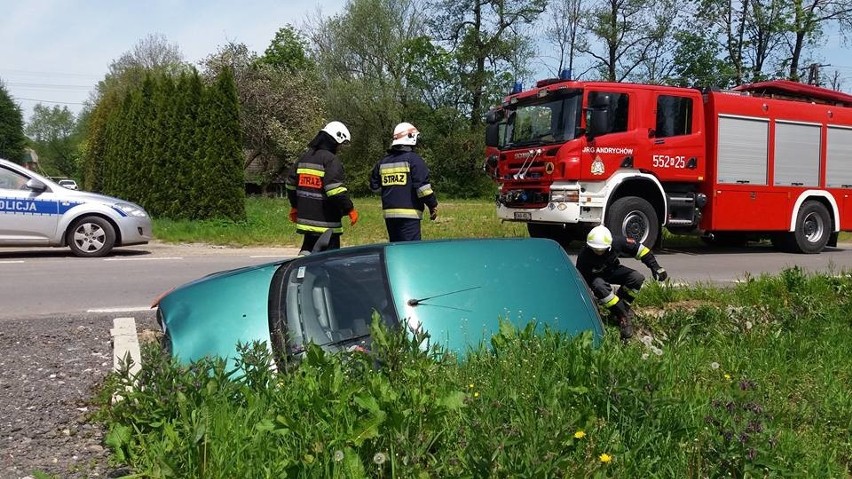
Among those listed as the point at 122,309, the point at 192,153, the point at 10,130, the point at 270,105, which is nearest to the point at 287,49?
the point at 270,105

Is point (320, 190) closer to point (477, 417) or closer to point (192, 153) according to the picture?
point (477, 417)

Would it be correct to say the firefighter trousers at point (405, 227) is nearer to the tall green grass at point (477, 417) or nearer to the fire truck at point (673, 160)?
the tall green grass at point (477, 417)

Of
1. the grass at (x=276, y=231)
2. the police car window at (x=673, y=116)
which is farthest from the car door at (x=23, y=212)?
the police car window at (x=673, y=116)

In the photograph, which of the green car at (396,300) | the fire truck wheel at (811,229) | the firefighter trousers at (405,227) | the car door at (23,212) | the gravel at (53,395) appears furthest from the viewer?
the fire truck wheel at (811,229)

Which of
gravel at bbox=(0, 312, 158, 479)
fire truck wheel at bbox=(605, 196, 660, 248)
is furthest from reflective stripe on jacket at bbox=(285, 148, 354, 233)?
fire truck wheel at bbox=(605, 196, 660, 248)

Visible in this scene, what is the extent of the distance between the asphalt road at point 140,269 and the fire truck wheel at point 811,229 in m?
0.28

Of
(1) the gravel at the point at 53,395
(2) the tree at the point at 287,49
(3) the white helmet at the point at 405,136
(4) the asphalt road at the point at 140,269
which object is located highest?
(2) the tree at the point at 287,49

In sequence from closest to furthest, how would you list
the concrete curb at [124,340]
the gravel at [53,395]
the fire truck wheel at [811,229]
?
the gravel at [53,395] → the concrete curb at [124,340] → the fire truck wheel at [811,229]

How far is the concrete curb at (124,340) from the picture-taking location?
177 inches

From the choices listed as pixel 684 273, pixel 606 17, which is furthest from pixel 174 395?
pixel 606 17

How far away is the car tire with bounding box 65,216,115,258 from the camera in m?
11.1

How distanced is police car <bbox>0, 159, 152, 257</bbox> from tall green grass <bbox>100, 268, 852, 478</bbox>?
8.30m

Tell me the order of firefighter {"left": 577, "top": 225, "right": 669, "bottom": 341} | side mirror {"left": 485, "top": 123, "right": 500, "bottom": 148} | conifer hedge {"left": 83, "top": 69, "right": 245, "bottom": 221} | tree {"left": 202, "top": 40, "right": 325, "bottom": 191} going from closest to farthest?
1. firefighter {"left": 577, "top": 225, "right": 669, "bottom": 341}
2. side mirror {"left": 485, "top": 123, "right": 500, "bottom": 148}
3. conifer hedge {"left": 83, "top": 69, "right": 245, "bottom": 221}
4. tree {"left": 202, "top": 40, "right": 325, "bottom": 191}

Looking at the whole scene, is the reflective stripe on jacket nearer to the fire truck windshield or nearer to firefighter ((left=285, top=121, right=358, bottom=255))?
firefighter ((left=285, top=121, right=358, bottom=255))
